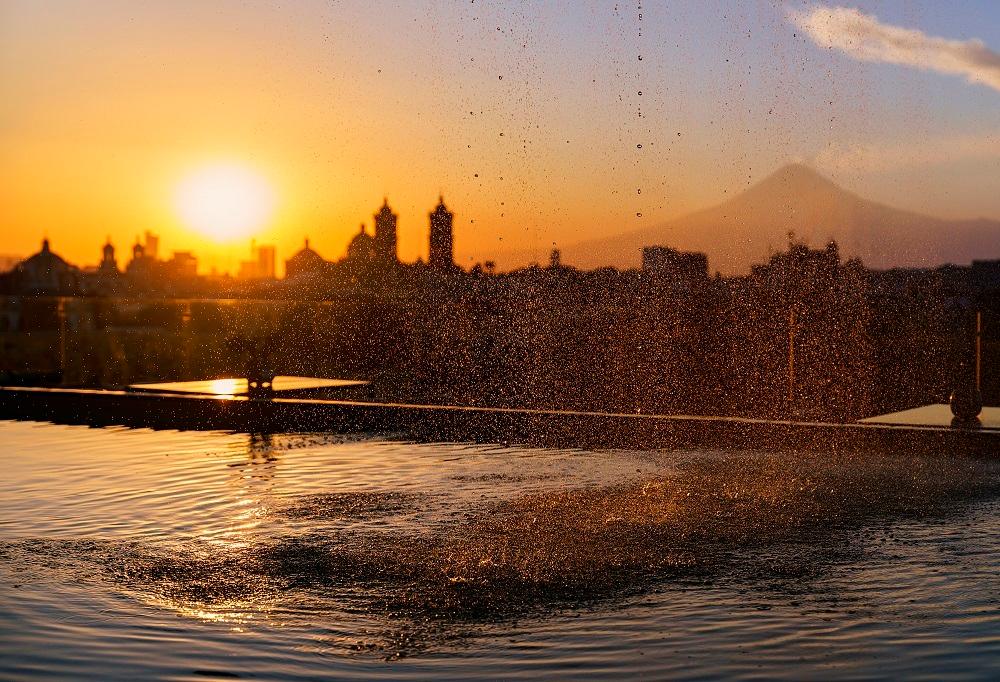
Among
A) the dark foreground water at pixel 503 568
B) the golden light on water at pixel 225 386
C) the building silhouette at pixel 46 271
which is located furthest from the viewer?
the building silhouette at pixel 46 271

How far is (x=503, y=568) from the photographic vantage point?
20.5 feet

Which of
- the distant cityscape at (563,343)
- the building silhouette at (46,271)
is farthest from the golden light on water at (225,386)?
the building silhouette at (46,271)

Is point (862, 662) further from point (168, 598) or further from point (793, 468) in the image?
→ point (793, 468)

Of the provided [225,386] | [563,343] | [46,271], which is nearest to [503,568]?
[225,386]

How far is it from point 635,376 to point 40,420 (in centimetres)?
1133

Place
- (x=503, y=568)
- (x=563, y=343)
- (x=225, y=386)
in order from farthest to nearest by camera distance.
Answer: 1. (x=563, y=343)
2. (x=225, y=386)
3. (x=503, y=568)

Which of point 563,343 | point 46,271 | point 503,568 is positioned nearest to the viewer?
point 503,568

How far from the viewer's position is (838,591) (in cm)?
570

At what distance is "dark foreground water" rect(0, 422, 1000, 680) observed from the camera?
4.65 metres

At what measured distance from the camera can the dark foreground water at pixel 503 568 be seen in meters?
4.65

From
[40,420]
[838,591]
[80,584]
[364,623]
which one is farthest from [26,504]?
[40,420]

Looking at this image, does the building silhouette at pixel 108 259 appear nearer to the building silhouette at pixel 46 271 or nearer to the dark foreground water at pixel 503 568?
the building silhouette at pixel 46 271

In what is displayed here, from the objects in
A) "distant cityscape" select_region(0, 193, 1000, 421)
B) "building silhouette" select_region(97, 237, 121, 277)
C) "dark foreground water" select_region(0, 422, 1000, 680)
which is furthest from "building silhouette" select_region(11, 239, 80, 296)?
"dark foreground water" select_region(0, 422, 1000, 680)

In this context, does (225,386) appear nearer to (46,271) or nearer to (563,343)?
(563,343)
